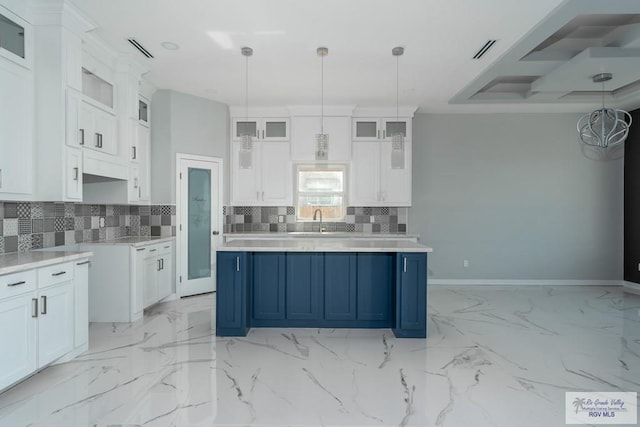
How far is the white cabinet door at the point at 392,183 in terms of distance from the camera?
582 cm

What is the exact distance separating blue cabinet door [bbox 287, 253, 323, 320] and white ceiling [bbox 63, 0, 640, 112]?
84.1 inches

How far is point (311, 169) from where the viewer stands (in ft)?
19.7

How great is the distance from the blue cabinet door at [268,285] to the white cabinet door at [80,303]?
1.46m

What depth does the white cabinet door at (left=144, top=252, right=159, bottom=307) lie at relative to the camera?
4312mm

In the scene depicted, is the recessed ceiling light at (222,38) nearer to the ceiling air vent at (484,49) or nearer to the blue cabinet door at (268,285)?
the blue cabinet door at (268,285)

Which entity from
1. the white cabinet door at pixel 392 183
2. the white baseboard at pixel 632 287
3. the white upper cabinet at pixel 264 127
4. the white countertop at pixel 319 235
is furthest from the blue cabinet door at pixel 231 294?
the white baseboard at pixel 632 287

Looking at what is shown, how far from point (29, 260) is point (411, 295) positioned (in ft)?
10.3

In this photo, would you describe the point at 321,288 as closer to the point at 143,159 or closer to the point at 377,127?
the point at 143,159

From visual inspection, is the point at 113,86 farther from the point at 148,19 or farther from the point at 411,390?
the point at 411,390

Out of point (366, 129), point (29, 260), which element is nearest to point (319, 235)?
point (366, 129)

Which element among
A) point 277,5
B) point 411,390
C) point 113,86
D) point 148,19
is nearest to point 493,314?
point 411,390

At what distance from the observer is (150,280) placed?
443 cm

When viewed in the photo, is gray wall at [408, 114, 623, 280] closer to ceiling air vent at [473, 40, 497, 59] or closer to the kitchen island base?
ceiling air vent at [473, 40, 497, 59]

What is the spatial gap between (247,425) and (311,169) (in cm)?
433
